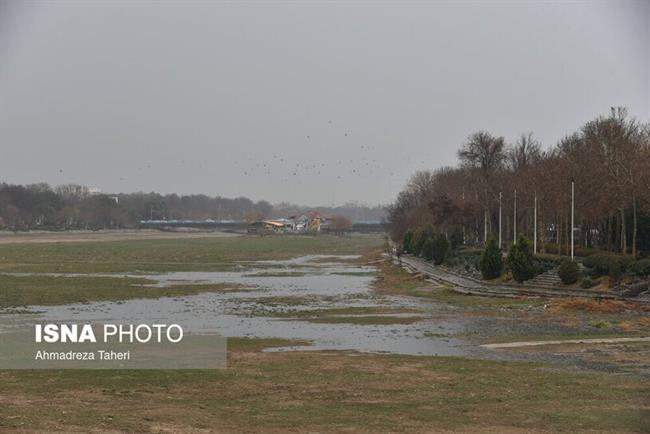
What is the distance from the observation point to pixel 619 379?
72.1ft

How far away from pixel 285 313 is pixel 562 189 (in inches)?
1327

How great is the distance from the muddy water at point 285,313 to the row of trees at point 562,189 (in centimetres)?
1613

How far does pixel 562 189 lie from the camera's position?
68.2 meters

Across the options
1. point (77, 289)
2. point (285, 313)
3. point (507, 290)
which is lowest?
point (285, 313)

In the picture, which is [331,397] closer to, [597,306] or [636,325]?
[636,325]

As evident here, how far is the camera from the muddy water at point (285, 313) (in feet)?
98.7

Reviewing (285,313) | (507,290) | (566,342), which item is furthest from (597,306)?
(285,313)

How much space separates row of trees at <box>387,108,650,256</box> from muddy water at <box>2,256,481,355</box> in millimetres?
16128

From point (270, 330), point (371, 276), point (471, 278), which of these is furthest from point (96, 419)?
point (371, 276)

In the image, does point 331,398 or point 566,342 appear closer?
point 331,398

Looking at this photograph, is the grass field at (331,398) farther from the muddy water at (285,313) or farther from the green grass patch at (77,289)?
the green grass patch at (77,289)

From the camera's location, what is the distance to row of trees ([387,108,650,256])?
190 feet

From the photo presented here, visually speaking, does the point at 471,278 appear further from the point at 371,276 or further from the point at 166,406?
the point at 166,406

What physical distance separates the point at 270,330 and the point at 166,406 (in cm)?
1589
